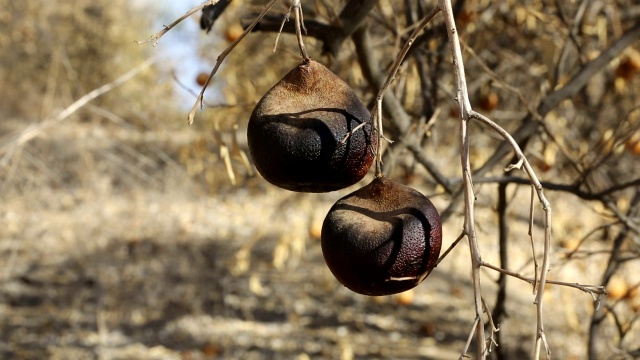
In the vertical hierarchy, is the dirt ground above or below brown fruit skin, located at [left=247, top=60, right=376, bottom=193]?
above

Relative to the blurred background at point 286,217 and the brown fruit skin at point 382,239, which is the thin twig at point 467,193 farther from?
the blurred background at point 286,217

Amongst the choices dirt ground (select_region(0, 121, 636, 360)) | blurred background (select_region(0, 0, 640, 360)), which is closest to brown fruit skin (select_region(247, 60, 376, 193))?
blurred background (select_region(0, 0, 640, 360))

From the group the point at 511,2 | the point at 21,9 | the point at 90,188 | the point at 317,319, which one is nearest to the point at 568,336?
the point at 317,319

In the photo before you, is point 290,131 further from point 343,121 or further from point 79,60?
point 79,60

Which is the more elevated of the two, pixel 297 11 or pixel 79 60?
pixel 79 60

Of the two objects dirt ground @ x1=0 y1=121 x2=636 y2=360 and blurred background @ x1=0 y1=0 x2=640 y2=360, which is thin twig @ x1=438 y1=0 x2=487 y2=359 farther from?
dirt ground @ x1=0 y1=121 x2=636 y2=360

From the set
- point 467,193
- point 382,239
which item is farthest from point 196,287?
point 467,193

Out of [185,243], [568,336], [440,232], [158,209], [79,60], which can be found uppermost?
[79,60]
